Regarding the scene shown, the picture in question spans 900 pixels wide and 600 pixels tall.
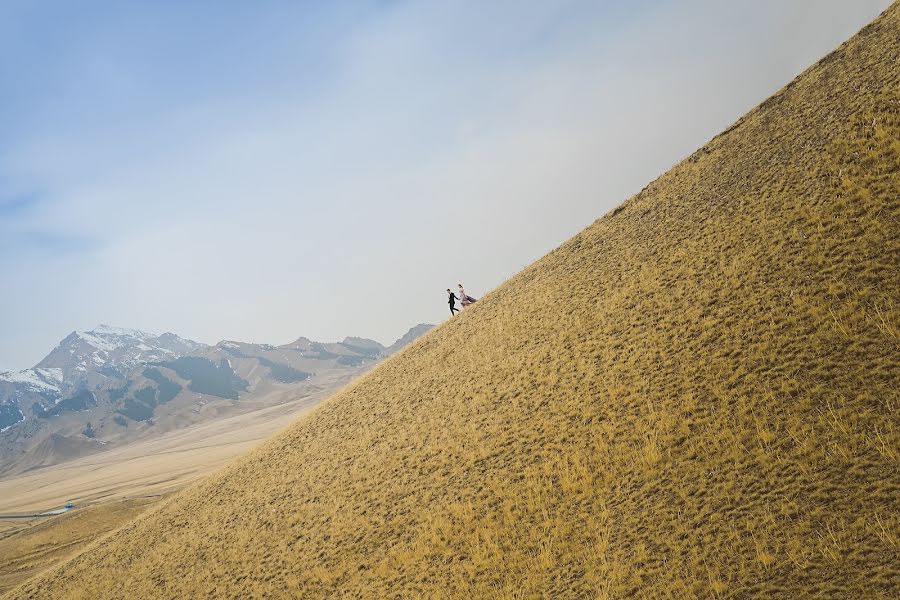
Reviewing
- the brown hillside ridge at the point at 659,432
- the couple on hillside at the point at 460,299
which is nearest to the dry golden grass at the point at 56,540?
the brown hillside ridge at the point at 659,432

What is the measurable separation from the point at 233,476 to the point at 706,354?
96.2 ft

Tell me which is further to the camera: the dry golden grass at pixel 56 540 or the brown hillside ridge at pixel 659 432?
Answer: the dry golden grass at pixel 56 540

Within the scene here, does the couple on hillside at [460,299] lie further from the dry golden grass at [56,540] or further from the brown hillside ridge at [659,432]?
the dry golden grass at [56,540]

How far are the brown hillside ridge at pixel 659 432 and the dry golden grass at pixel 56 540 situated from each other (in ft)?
43.2

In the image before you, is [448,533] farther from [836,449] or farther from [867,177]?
[867,177]

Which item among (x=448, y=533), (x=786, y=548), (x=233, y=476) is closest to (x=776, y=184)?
(x=786, y=548)

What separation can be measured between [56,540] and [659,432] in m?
59.3

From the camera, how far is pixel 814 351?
1350 centimetres

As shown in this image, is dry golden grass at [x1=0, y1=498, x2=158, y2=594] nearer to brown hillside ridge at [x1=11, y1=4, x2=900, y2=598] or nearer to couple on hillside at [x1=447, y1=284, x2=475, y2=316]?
brown hillside ridge at [x1=11, y1=4, x2=900, y2=598]

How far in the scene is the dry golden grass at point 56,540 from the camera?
39653 mm

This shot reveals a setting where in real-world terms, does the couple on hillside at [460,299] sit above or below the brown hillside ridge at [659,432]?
above

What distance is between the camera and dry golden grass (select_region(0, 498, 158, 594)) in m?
39.7

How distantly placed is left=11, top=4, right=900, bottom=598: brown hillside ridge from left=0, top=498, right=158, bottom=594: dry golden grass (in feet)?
43.2

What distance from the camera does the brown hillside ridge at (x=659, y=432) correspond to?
10.6m
